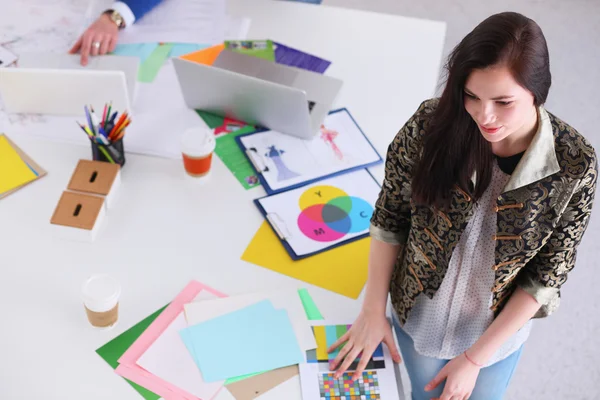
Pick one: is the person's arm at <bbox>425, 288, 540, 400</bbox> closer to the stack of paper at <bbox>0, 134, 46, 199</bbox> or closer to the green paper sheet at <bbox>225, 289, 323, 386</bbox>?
the green paper sheet at <bbox>225, 289, 323, 386</bbox>

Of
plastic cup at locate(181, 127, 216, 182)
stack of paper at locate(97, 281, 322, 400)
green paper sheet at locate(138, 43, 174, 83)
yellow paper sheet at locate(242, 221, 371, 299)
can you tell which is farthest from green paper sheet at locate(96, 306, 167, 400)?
green paper sheet at locate(138, 43, 174, 83)

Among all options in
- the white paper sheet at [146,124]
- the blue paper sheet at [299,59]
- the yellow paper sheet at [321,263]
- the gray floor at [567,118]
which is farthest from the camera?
the gray floor at [567,118]

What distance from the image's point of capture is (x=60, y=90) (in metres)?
1.65

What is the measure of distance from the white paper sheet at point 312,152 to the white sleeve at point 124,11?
0.52 meters

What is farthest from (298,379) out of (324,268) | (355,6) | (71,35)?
(355,6)

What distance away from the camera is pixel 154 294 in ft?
4.56

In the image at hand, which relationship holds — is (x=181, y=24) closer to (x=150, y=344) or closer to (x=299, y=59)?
(x=299, y=59)

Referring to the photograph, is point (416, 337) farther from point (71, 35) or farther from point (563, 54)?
point (563, 54)

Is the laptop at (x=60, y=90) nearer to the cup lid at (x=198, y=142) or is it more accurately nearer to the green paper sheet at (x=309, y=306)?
the cup lid at (x=198, y=142)

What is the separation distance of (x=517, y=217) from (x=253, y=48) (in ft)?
3.00

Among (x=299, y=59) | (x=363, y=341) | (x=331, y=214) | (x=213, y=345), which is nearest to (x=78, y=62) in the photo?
(x=299, y=59)

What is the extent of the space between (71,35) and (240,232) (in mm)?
807

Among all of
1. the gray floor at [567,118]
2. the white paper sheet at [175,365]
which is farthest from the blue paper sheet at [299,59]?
the gray floor at [567,118]

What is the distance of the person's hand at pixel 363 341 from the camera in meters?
1.31
